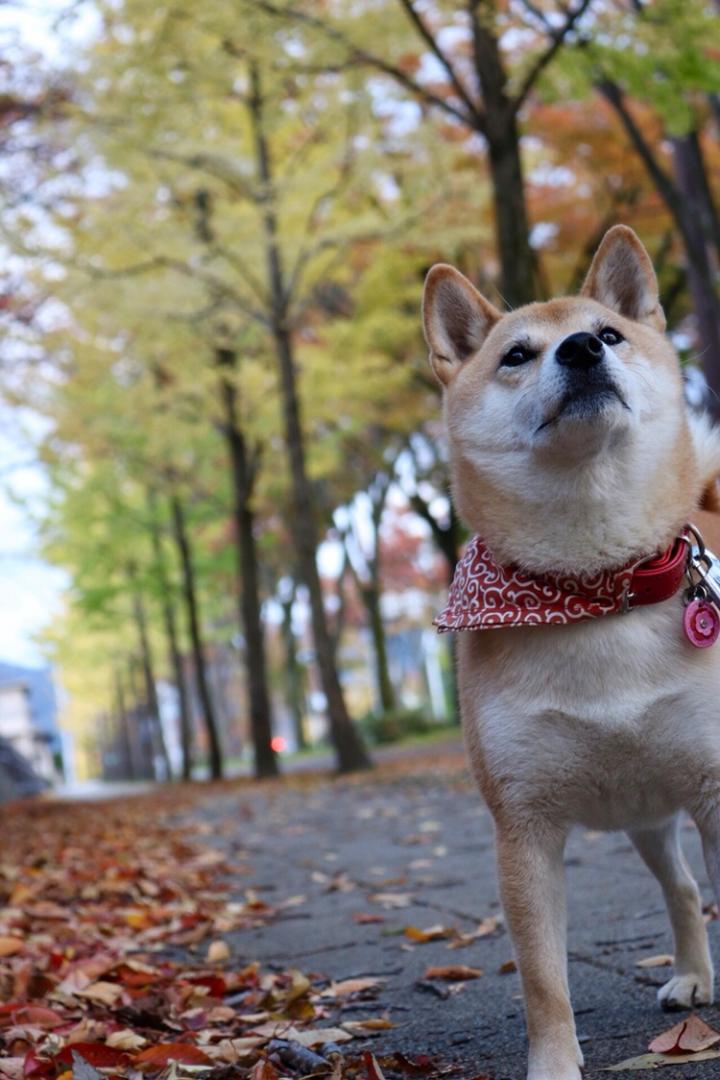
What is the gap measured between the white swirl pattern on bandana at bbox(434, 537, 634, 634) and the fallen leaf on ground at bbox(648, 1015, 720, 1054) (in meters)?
0.88

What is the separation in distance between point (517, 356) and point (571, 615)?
623mm

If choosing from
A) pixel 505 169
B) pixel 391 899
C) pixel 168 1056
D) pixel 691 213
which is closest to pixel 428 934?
pixel 391 899

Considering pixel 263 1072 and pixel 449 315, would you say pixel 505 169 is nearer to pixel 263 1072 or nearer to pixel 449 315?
pixel 449 315

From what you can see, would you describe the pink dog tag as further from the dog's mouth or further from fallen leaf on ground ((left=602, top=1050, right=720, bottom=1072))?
fallen leaf on ground ((left=602, top=1050, right=720, bottom=1072))

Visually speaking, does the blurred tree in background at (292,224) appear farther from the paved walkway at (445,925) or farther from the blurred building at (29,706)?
the blurred building at (29,706)

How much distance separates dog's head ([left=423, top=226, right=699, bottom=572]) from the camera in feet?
8.23

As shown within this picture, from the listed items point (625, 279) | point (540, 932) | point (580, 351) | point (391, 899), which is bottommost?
point (391, 899)

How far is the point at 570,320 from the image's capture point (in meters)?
2.73

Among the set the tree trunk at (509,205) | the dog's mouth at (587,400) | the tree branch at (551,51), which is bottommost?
the dog's mouth at (587,400)

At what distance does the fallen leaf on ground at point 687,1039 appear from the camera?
246 cm

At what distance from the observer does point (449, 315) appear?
2971 millimetres

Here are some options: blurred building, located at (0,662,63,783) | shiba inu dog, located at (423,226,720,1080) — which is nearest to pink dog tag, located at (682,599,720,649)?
shiba inu dog, located at (423,226,720,1080)

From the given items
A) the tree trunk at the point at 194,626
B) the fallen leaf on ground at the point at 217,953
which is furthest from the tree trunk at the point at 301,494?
the fallen leaf on ground at the point at 217,953

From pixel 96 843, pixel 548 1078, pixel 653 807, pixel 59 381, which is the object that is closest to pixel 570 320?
pixel 653 807
